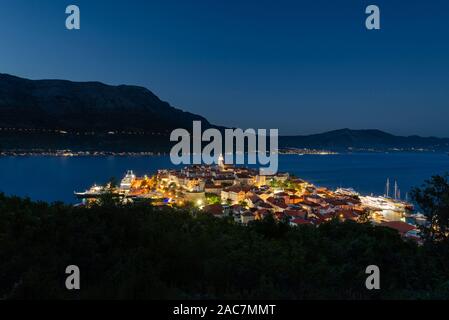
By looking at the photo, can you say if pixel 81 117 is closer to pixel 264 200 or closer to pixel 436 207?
pixel 264 200

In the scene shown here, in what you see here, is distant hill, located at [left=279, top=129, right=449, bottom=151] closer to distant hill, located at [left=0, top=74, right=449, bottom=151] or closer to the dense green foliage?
distant hill, located at [left=0, top=74, right=449, bottom=151]

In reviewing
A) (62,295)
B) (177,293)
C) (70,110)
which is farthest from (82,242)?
(70,110)

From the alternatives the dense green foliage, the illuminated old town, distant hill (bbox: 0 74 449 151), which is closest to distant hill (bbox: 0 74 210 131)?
distant hill (bbox: 0 74 449 151)

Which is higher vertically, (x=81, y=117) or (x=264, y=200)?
(x=81, y=117)

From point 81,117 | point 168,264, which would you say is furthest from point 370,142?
point 168,264

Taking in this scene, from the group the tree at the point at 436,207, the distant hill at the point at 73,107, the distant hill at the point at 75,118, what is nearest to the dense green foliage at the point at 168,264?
the tree at the point at 436,207

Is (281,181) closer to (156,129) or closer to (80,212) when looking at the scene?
(80,212)

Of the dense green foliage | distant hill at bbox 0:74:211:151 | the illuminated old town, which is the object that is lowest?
the illuminated old town
